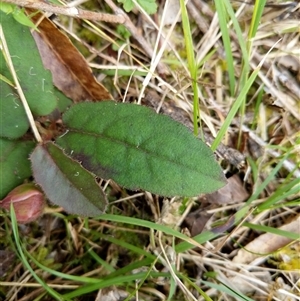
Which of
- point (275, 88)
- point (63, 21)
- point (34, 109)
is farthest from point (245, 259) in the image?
point (63, 21)

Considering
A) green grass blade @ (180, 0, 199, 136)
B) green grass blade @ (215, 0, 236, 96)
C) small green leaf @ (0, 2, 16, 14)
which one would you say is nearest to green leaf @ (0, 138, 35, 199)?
small green leaf @ (0, 2, 16, 14)

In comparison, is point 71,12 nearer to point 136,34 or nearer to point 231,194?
point 136,34

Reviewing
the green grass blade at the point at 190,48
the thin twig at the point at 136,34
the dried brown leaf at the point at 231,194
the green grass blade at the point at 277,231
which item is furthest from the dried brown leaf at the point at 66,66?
the green grass blade at the point at 277,231

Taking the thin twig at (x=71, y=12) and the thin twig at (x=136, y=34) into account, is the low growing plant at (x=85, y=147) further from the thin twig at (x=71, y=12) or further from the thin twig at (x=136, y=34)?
the thin twig at (x=136, y=34)

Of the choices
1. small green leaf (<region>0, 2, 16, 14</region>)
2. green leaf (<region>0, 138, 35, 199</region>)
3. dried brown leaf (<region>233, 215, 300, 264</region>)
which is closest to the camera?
small green leaf (<region>0, 2, 16, 14</region>)

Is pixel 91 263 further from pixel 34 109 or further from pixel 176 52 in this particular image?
pixel 176 52

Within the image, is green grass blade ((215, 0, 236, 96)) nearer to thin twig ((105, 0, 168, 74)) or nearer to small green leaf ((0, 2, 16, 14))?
thin twig ((105, 0, 168, 74))
